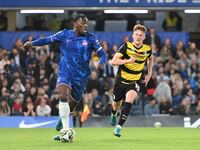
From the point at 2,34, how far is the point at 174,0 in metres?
7.06

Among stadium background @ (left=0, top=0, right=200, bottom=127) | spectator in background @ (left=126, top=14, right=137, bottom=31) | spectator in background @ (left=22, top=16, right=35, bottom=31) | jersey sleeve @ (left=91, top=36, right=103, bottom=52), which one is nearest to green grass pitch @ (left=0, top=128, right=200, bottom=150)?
jersey sleeve @ (left=91, top=36, right=103, bottom=52)

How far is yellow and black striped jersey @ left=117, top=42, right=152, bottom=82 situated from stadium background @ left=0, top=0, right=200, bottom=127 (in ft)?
20.8

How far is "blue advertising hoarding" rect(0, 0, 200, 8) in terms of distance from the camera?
22359 millimetres

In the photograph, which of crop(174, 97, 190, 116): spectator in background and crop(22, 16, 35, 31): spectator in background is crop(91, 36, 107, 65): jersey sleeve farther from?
crop(22, 16, 35, 31): spectator in background

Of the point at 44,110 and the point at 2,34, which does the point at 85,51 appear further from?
the point at 2,34

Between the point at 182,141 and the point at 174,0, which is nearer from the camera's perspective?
the point at 182,141

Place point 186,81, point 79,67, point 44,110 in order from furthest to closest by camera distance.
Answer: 1. point 186,81
2. point 44,110
3. point 79,67

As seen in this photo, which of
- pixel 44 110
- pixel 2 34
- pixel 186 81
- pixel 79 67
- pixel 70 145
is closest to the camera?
pixel 70 145

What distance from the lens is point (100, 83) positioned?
23.5 meters

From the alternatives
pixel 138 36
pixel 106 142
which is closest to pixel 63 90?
pixel 106 142

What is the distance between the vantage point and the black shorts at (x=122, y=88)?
14.4 meters

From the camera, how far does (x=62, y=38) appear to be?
13.0m

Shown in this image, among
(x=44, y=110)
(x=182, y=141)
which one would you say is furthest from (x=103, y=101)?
(x=182, y=141)

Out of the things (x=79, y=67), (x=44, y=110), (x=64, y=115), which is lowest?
(x=44, y=110)
